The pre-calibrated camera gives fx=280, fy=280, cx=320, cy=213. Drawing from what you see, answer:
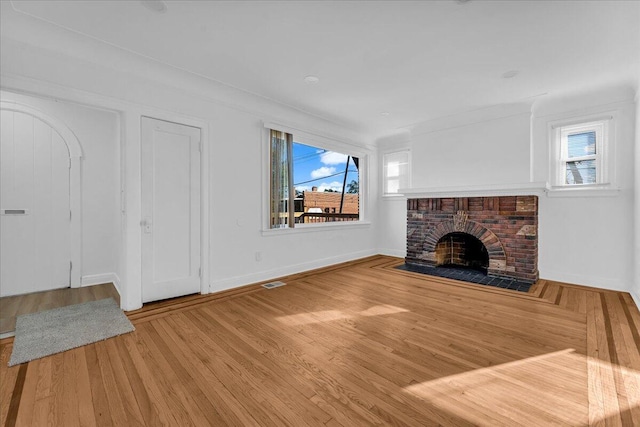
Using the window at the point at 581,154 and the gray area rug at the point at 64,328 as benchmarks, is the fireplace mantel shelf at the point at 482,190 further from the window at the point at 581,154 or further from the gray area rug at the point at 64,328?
the gray area rug at the point at 64,328

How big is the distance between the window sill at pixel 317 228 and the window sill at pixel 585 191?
123 inches

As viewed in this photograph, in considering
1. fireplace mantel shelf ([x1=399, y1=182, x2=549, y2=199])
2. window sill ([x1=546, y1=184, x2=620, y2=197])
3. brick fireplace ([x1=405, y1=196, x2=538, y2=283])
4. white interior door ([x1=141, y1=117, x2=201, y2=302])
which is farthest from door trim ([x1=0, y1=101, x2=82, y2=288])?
window sill ([x1=546, y1=184, x2=620, y2=197])

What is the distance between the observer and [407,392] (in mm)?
1680

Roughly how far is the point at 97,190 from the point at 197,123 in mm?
2029

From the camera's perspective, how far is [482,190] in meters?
4.39

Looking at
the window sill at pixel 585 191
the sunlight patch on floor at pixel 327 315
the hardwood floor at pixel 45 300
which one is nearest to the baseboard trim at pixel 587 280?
the window sill at pixel 585 191

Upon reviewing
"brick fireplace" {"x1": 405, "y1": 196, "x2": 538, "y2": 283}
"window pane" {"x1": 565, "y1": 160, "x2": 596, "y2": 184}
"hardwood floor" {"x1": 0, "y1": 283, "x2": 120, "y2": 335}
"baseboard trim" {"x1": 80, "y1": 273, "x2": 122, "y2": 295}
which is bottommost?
"hardwood floor" {"x1": 0, "y1": 283, "x2": 120, "y2": 335}

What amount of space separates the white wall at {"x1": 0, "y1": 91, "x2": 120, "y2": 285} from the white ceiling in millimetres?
2022

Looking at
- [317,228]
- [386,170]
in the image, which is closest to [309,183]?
[317,228]

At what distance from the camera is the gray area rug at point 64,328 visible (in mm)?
2188

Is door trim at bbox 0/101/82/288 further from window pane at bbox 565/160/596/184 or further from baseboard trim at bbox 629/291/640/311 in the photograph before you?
window pane at bbox 565/160/596/184

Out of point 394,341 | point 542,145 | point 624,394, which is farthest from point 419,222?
point 624,394

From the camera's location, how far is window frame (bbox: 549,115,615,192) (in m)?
3.76

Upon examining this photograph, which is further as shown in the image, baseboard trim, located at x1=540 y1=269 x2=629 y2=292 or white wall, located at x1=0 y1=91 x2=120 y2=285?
white wall, located at x1=0 y1=91 x2=120 y2=285
